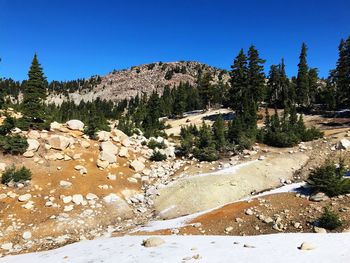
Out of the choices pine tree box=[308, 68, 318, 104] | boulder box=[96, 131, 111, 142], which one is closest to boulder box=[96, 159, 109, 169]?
boulder box=[96, 131, 111, 142]

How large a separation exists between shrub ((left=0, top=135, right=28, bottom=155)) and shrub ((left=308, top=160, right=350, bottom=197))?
967 inches

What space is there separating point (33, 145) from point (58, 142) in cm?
252

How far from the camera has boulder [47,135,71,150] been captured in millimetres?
29797

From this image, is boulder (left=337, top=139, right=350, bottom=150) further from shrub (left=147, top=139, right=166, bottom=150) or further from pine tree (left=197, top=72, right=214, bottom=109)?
pine tree (left=197, top=72, right=214, bottom=109)

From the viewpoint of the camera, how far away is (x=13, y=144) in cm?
2675

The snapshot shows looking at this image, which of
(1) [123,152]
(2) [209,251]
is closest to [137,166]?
(1) [123,152]

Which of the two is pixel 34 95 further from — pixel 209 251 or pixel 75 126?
pixel 209 251

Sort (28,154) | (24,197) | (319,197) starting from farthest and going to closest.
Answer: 1. (28,154)
2. (24,197)
3. (319,197)

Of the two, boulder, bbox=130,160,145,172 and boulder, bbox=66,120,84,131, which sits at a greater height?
boulder, bbox=66,120,84,131

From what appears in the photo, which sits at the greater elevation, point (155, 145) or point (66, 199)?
point (155, 145)

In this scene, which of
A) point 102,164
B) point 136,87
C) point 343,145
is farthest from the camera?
point 136,87

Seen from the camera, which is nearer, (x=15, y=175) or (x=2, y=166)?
(x=15, y=175)

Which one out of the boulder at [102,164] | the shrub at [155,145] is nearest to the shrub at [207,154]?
the shrub at [155,145]

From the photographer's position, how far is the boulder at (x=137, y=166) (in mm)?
31194
